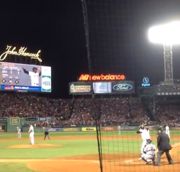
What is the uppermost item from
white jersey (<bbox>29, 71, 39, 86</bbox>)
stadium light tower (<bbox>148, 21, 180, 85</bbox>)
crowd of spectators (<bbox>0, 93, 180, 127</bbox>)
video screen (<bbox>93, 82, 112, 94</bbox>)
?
stadium light tower (<bbox>148, 21, 180, 85</bbox>)

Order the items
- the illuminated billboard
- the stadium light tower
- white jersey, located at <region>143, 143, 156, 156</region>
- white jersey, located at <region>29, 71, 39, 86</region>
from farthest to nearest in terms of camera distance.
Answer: white jersey, located at <region>29, 71, 39, 86</region> < the illuminated billboard < the stadium light tower < white jersey, located at <region>143, 143, 156, 156</region>

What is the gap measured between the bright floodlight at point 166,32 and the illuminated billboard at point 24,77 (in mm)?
16123

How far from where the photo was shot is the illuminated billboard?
55.4m

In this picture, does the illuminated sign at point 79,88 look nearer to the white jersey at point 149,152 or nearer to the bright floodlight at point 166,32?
the bright floodlight at point 166,32

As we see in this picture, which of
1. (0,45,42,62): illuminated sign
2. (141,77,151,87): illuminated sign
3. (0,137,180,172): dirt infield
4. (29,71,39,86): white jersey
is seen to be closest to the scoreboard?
(141,77,151,87): illuminated sign

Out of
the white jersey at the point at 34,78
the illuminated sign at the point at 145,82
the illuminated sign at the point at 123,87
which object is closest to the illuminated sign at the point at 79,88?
the illuminated sign at the point at 123,87

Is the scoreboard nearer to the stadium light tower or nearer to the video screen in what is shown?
the video screen

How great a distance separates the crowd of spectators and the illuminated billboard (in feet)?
12.2

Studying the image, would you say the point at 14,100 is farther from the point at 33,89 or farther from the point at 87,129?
the point at 87,129

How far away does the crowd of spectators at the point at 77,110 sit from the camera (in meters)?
59.1

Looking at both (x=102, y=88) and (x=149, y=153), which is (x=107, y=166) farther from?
(x=102, y=88)

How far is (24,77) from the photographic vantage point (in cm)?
5744

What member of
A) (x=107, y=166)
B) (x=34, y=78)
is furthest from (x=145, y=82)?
(x=107, y=166)

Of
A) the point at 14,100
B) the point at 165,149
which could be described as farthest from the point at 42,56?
the point at 165,149
